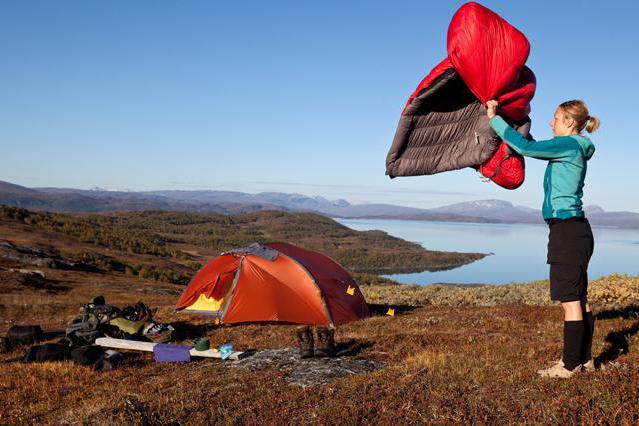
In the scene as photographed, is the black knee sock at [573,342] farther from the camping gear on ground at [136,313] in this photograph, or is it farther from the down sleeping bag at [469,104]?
the camping gear on ground at [136,313]

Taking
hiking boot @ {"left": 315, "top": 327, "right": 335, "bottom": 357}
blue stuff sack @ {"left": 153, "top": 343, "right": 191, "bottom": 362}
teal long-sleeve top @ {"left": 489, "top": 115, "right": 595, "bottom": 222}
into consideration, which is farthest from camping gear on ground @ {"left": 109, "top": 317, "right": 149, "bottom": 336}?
teal long-sleeve top @ {"left": 489, "top": 115, "right": 595, "bottom": 222}

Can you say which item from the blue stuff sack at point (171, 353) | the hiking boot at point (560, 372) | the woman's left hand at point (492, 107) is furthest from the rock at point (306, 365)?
the woman's left hand at point (492, 107)

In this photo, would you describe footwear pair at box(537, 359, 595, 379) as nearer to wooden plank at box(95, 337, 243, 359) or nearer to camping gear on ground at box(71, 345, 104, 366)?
wooden plank at box(95, 337, 243, 359)

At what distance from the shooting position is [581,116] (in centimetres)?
604

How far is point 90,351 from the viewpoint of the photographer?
11.1 m

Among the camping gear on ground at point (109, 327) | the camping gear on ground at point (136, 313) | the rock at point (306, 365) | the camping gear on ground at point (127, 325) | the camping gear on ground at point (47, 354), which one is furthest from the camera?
the camping gear on ground at point (136, 313)

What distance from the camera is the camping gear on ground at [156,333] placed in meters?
12.9

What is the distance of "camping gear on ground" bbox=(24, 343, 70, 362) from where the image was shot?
444 inches

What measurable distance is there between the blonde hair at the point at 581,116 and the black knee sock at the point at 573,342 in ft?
8.05

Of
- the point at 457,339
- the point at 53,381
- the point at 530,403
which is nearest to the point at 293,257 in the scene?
the point at 457,339

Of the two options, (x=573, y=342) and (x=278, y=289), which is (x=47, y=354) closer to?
(x=278, y=289)

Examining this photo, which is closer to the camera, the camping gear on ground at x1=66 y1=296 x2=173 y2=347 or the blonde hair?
the blonde hair

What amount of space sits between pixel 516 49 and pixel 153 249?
8762 cm

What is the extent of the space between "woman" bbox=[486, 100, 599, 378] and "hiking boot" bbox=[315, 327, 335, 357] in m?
4.73
